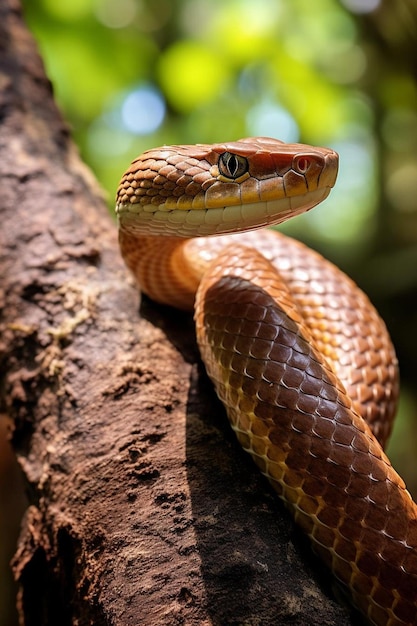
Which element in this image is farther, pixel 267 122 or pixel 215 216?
pixel 267 122

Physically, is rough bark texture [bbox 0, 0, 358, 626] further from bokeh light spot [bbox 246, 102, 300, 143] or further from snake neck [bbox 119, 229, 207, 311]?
bokeh light spot [bbox 246, 102, 300, 143]

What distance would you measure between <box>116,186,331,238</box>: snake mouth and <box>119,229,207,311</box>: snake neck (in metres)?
0.09

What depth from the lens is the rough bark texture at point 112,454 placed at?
1.77 metres

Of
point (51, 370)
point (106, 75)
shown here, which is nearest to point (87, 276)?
point (51, 370)

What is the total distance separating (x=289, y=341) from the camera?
2119mm

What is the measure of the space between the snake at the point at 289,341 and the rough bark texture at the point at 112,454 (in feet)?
0.44

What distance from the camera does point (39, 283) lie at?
2.77 m

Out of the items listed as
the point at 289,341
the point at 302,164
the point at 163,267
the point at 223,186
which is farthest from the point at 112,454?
the point at 302,164

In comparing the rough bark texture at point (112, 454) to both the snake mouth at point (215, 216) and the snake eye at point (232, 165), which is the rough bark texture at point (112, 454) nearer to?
the snake mouth at point (215, 216)

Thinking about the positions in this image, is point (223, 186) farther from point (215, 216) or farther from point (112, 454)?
point (112, 454)

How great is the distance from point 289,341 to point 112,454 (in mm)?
738

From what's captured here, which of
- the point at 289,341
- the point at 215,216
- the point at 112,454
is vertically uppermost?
the point at 215,216

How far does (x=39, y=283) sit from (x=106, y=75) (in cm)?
303

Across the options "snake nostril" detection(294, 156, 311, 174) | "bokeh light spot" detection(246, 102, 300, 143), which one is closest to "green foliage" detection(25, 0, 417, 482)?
"bokeh light spot" detection(246, 102, 300, 143)
